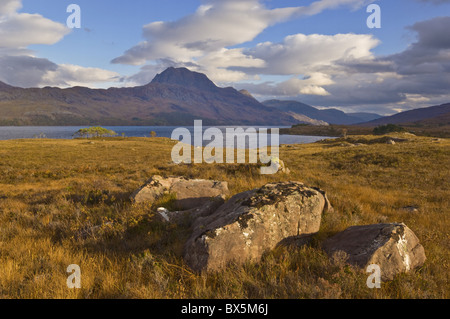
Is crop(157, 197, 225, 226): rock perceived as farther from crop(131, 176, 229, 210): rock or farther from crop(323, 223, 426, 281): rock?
crop(323, 223, 426, 281): rock

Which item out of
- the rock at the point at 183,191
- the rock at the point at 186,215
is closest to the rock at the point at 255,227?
the rock at the point at 186,215

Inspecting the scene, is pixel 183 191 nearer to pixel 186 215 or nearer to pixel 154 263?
pixel 186 215

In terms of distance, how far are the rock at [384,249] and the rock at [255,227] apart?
93 cm

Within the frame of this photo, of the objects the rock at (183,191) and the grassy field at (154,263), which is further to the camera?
the rock at (183,191)

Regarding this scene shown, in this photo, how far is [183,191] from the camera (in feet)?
31.4

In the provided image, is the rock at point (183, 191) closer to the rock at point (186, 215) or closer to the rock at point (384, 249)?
the rock at point (186, 215)

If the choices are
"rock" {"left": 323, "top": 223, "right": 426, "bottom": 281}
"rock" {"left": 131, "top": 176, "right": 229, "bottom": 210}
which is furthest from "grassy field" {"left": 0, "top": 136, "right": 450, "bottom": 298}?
"rock" {"left": 131, "top": 176, "right": 229, "bottom": 210}

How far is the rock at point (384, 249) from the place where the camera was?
4.19m

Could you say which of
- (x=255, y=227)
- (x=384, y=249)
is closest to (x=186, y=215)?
(x=255, y=227)

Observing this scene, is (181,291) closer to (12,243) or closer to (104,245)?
(104,245)

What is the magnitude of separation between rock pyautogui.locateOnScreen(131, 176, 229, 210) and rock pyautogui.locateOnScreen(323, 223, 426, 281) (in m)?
4.59

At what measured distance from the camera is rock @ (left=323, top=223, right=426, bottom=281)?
419 cm

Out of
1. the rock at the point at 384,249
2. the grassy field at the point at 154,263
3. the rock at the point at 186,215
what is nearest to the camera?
the grassy field at the point at 154,263
